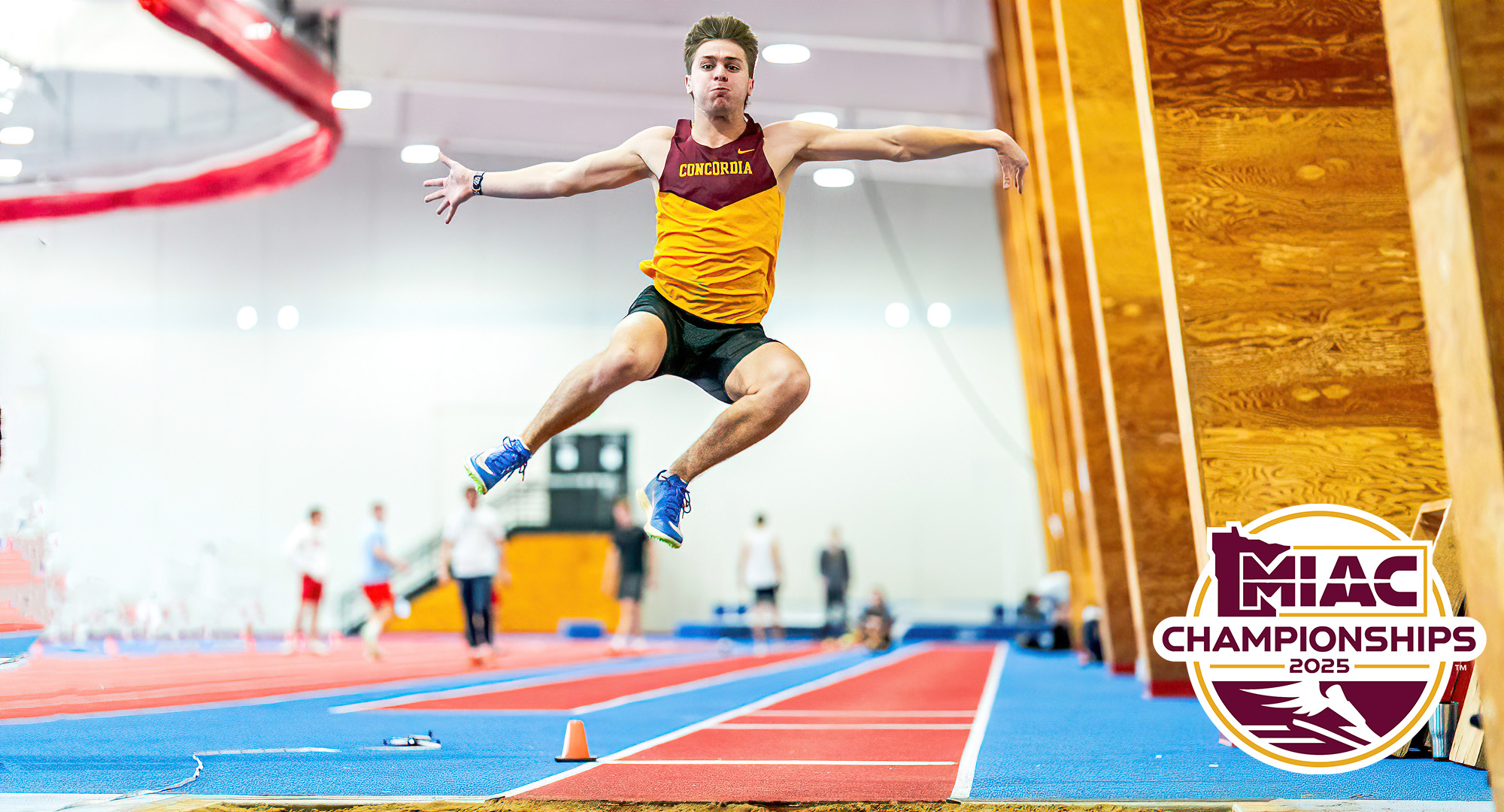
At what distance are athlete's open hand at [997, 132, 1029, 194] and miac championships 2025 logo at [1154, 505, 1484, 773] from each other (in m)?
1.20

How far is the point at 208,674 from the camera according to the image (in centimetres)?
1120

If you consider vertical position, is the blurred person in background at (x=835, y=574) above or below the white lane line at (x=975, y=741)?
above

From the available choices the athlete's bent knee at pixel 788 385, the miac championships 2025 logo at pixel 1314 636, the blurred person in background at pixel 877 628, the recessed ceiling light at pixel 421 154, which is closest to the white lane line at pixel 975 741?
the miac championships 2025 logo at pixel 1314 636

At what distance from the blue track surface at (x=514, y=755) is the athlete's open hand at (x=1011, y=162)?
1.85m

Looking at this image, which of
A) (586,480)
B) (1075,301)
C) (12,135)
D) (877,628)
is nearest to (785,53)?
(1075,301)

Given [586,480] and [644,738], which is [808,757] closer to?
[644,738]

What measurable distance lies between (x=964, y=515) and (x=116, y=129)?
1466cm

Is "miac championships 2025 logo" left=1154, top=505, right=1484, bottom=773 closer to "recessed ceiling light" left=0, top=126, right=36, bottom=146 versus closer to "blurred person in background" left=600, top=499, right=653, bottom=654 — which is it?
"recessed ceiling light" left=0, top=126, right=36, bottom=146

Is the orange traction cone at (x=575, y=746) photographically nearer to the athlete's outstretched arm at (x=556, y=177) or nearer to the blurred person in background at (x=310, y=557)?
the athlete's outstretched arm at (x=556, y=177)

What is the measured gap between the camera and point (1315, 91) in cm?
546

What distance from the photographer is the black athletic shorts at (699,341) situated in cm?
425

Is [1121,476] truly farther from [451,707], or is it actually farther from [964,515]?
[964,515]

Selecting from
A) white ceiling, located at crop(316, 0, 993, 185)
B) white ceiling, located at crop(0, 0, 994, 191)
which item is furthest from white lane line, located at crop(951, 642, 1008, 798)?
white ceiling, located at crop(316, 0, 993, 185)

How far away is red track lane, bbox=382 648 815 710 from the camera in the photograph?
26.1ft
